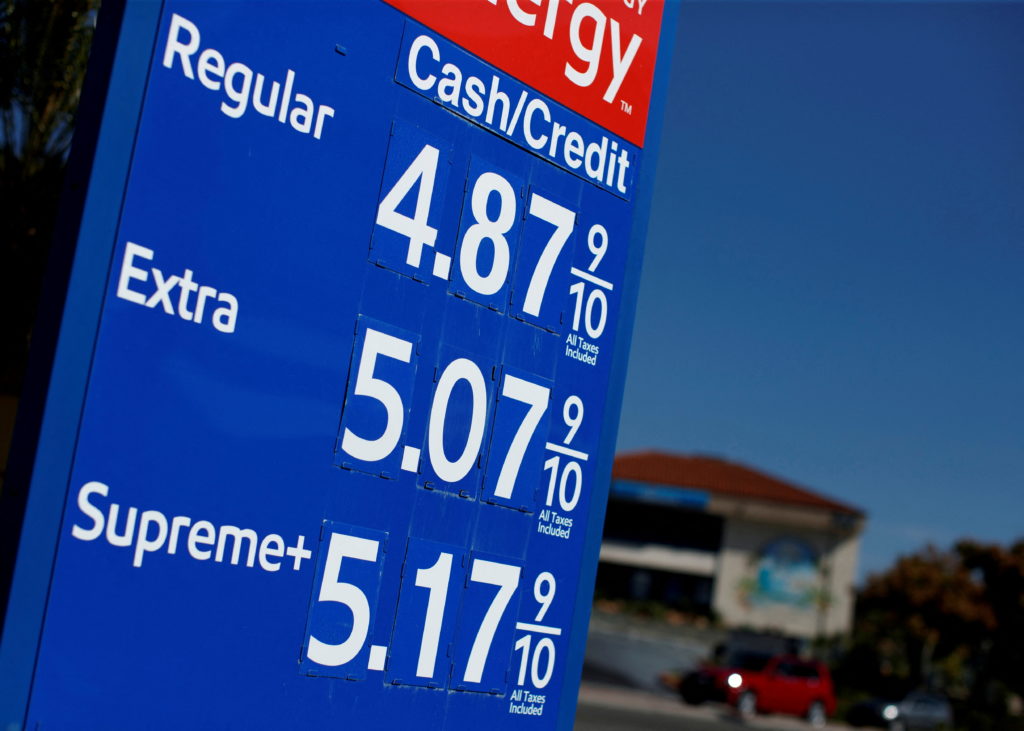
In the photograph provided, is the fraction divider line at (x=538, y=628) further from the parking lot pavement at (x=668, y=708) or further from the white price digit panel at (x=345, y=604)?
the parking lot pavement at (x=668, y=708)

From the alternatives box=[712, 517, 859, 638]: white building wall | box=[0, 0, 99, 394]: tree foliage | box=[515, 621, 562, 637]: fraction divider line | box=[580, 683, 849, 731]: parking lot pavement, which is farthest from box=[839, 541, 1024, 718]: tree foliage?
box=[515, 621, 562, 637]: fraction divider line

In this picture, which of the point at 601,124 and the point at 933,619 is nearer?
the point at 601,124

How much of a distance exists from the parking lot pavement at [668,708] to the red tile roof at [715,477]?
2244 centimetres

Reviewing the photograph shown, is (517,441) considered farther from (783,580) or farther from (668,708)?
(783,580)

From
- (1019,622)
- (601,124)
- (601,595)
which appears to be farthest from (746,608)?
(601,124)

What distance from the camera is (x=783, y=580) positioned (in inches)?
2045

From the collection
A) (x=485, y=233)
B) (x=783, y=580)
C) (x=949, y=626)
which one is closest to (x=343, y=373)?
(x=485, y=233)

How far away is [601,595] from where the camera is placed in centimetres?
5144

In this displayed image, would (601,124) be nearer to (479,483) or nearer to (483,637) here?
(479,483)

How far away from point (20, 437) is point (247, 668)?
37.7 inches

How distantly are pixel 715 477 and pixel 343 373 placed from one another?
183ft

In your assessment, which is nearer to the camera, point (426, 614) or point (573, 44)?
point (426, 614)

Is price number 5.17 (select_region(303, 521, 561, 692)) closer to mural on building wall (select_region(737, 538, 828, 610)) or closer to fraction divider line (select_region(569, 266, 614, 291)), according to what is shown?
fraction divider line (select_region(569, 266, 614, 291))

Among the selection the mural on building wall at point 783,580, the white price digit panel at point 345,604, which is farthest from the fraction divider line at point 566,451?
the mural on building wall at point 783,580
